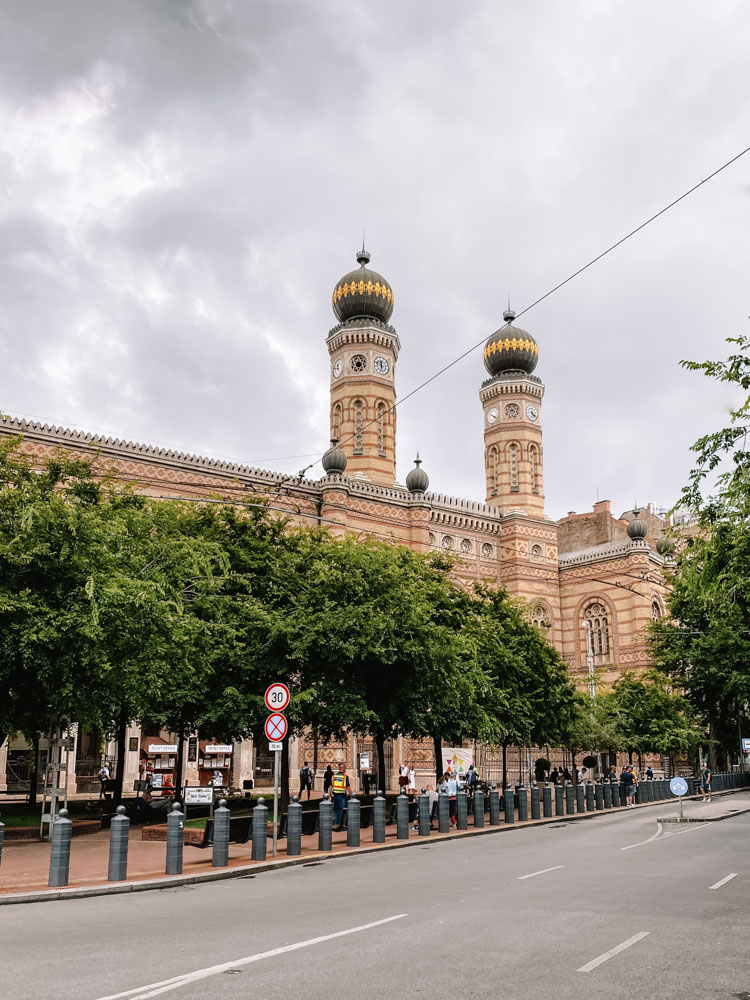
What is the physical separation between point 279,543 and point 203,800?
24.8 ft

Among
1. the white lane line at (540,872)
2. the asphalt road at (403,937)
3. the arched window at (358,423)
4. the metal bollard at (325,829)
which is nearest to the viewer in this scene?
the asphalt road at (403,937)

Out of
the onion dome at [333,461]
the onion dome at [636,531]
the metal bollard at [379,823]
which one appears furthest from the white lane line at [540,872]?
the onion dome at [636,531]

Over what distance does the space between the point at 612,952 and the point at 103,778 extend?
966 inches

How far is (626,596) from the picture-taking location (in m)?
50.0

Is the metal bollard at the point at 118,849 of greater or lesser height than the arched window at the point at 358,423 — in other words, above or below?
below

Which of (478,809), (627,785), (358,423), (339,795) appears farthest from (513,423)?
(339,795)

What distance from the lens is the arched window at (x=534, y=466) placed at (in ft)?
176

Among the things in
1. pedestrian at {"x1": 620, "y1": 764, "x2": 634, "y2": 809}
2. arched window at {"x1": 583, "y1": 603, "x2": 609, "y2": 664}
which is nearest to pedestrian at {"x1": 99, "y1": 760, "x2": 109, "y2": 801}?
pedestrian at {"x1": 620, "y1": 764, "x2": 634, "y2": 809}

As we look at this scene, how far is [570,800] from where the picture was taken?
27.2 metres

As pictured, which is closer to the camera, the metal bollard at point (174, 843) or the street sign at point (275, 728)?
the metal bollard at point (174, 843)

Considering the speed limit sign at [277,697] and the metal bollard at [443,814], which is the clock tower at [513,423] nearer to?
the metal bollard at [443,814]

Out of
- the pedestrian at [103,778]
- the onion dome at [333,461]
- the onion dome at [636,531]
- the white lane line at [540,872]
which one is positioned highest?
the onion dome at [333,461]

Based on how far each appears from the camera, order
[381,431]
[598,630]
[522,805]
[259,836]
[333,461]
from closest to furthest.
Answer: [259,836], [522,805], [333,461], [381,431], [598,630]

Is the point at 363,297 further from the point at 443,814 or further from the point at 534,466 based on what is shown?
the point at 443,814
